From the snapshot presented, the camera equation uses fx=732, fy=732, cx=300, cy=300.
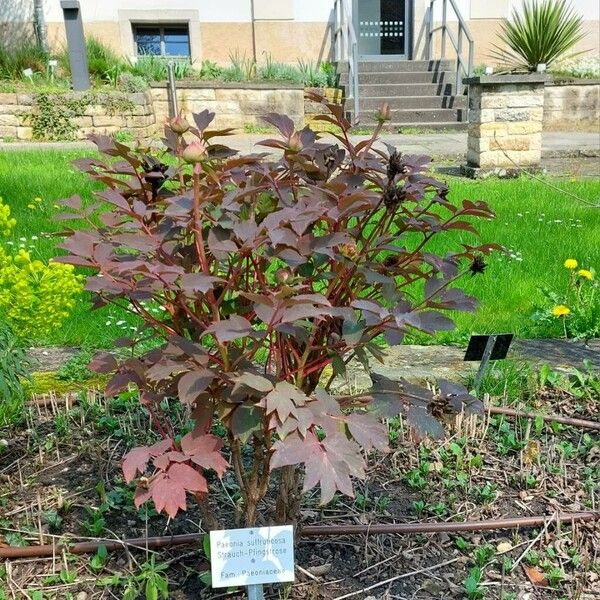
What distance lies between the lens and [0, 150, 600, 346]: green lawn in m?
3.54

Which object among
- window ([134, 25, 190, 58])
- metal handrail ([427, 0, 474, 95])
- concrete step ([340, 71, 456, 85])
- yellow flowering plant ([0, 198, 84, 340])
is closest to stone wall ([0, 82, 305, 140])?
concrete step ([340, 71, 456, 85])

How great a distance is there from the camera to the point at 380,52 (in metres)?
15.4

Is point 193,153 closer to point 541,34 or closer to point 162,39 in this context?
point 541,34

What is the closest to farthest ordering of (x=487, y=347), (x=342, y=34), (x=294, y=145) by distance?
(x=294, y=145), (x=487, y=347), (x=342, y=34)

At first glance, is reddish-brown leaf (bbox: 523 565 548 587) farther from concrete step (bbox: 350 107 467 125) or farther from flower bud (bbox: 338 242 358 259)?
concrete step (bbox: 350 107 467 125)

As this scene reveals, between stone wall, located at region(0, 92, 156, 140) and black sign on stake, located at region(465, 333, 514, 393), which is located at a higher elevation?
stone wall, located at region(0, 92, 156, 140)

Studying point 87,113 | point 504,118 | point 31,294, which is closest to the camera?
point 31,294

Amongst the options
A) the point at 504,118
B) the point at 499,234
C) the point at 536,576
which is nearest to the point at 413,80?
the point at 504,118

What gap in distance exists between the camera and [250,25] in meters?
14.4

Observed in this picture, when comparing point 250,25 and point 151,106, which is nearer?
point 151,106

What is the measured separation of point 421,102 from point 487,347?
11400mm

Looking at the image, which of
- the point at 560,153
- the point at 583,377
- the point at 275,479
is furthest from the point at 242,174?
the point at 560,153

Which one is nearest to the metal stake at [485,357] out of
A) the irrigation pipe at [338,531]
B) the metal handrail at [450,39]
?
the irrigation pipe at [338,531]

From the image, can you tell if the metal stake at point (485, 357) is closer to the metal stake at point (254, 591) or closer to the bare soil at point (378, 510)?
the bare soil at point (378, 510)
